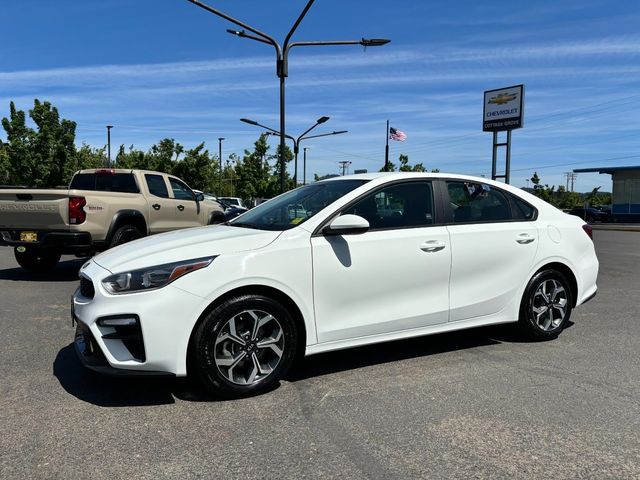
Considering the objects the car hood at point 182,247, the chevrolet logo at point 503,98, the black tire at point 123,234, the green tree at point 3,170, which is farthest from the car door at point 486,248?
the green tree at point 3,170

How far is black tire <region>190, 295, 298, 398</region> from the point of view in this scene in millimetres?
3584

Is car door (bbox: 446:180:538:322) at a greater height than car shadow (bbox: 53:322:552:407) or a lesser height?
greater

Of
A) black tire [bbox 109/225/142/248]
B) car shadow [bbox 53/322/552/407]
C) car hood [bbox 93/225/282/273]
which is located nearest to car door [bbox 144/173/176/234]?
black tire [bbox 109/225/142/248]

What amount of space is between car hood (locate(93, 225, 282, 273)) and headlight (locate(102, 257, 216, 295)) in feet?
0.15

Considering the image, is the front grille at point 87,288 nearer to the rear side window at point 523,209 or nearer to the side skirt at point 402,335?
the side skirt at point 402,335

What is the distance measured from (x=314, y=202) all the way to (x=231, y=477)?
2.36 metres

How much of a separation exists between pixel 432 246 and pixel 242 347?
178 centimetres

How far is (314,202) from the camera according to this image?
14.7 feet

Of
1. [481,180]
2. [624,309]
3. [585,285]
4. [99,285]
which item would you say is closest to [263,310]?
[99,285]

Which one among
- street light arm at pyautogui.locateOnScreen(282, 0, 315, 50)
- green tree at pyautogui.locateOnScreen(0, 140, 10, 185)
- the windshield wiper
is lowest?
the windshield wiper

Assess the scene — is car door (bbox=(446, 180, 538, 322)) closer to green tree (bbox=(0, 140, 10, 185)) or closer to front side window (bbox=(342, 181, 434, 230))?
front side window (bbox=(342, 181, 434, 230))

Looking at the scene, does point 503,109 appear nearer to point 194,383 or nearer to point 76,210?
point 76,210

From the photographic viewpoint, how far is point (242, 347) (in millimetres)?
3721

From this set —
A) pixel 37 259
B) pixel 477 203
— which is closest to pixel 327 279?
pixel 477 203
